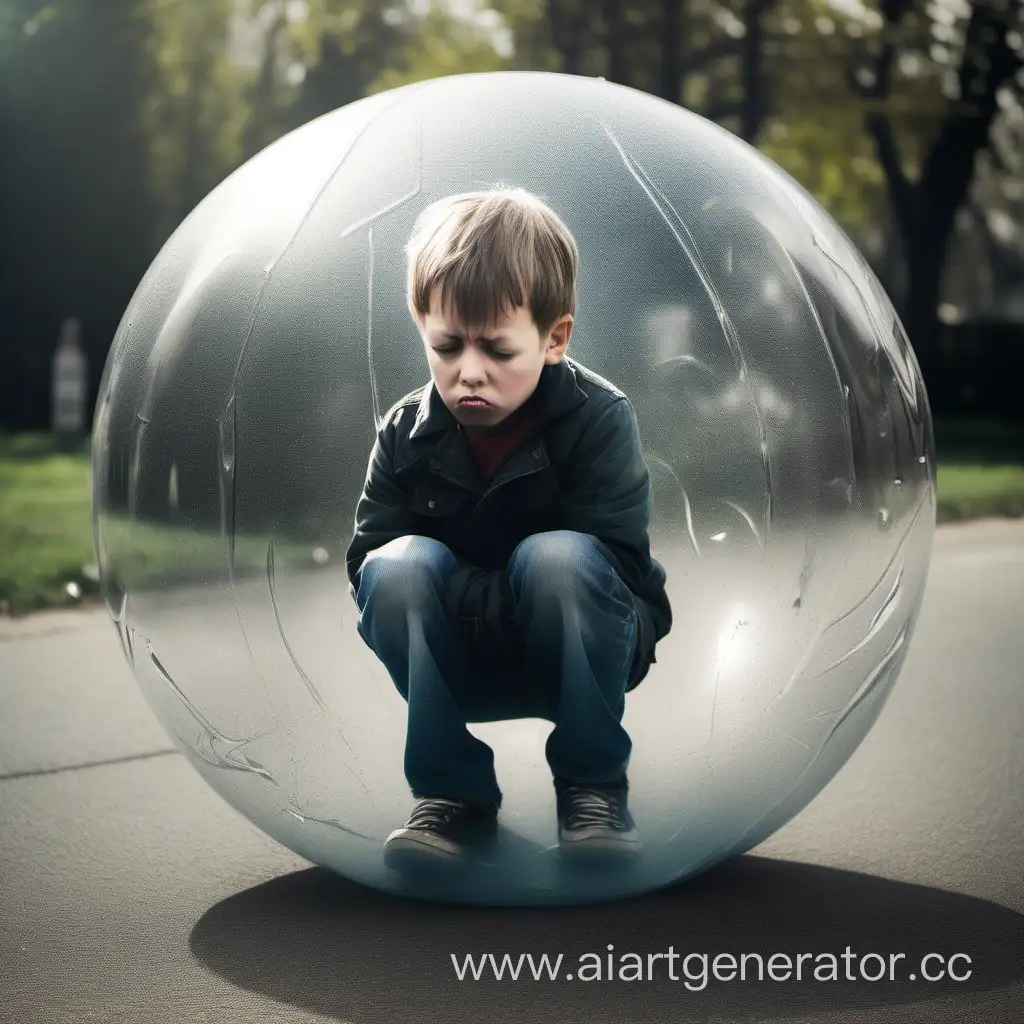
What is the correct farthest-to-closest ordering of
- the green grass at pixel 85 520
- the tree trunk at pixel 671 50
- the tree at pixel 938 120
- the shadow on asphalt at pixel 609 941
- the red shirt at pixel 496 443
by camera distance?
the tree at pixel 938 120, the tree trunk at pixel 671 50, the green grass at pixel 85 520, the red shirt at pixel 496 443, the shadow on asphalt at pixel 609 941

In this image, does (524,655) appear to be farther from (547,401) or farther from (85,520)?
(85,520)


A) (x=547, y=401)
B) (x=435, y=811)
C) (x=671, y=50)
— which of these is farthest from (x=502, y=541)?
(x=671, y=50)

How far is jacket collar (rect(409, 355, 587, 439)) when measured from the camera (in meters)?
2.84

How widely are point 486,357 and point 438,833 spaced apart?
79 centimetres

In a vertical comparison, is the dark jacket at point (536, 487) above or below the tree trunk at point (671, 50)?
below

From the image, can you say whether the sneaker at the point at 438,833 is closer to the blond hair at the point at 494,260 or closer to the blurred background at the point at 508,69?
the blond hair at the point at 494,260

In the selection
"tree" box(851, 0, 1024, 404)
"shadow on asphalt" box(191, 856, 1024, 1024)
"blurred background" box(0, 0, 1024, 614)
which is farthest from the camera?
"tree" box(851, 0, 1024, 404)

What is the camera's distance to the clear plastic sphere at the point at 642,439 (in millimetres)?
2914

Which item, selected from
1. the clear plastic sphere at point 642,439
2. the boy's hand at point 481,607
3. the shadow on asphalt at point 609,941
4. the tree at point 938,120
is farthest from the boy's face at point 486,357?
the tree at point 938,120

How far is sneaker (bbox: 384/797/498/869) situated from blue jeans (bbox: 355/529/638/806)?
0.03m

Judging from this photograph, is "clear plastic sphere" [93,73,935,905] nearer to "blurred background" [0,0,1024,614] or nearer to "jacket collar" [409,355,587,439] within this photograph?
"jacket collar" [409,355,587,439]

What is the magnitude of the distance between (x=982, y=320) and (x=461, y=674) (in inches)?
708

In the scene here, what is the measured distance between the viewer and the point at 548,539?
2.79 meters

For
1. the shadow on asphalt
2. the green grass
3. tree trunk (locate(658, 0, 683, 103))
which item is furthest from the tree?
the shadow on asphalt
